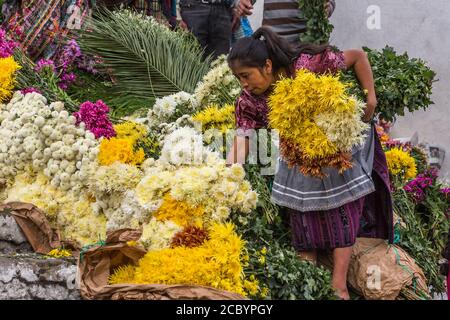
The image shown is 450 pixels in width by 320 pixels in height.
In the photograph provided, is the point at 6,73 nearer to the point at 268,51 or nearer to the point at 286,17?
the point at 268,51

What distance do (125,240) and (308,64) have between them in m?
1.10

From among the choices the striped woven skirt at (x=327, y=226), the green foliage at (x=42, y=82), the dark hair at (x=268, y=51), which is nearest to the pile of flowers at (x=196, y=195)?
the striped woven skirt at (x=327, y=226)

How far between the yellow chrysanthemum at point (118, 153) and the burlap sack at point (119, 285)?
796 mm

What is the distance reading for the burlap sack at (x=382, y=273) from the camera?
3695mm

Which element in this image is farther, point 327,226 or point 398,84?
point 398,84

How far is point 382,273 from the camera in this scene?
3713 millimetres

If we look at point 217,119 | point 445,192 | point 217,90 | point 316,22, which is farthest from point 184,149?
point 445,192

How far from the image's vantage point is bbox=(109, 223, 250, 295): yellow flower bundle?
320cm

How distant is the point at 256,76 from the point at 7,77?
1658mm

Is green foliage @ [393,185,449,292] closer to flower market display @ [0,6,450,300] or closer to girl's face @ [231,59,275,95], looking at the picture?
flower market display @ [0,6,450,300]

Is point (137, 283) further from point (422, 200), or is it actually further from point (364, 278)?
point (422, 200)

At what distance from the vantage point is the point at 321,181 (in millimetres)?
3625

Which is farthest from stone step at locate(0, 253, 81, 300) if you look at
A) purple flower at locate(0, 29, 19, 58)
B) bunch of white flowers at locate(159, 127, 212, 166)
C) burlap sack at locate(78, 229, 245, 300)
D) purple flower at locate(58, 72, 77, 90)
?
purple flower at locate(58, 72, 77, 90)
